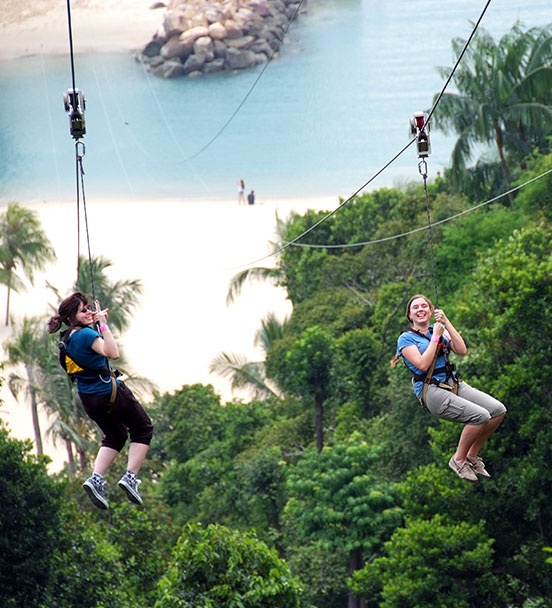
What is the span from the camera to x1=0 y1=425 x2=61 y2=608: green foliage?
22266mm

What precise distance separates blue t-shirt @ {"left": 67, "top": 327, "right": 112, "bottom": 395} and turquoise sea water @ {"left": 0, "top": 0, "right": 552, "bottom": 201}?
50249 millimetres

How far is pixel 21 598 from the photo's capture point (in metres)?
22.3

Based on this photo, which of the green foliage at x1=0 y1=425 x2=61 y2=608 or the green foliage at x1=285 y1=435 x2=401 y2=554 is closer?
the green foliage at x1=0 y1=425 x2=61 y2=608

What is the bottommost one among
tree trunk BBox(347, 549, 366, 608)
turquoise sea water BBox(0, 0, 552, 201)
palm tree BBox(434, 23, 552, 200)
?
tree trunk BBox(347, 549, 366, 608)

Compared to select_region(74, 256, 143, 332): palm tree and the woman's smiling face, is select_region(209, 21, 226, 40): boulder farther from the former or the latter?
the woman's smiling face

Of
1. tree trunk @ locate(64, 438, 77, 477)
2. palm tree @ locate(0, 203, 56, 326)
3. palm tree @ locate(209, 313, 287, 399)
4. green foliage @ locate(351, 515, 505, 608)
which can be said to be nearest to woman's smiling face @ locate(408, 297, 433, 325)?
green foliage @ locate(351, 515, 505, 608)

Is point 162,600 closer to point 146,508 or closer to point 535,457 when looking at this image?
point 535,457

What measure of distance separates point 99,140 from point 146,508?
132 feet

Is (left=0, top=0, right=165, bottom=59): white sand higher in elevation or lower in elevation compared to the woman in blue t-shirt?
higher

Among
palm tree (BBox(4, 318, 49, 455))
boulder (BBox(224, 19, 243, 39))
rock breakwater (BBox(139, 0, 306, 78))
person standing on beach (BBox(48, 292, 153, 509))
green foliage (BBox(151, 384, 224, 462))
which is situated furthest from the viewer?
boulder (BBox(224, 19, 243, 39))

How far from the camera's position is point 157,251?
6488 centimetres

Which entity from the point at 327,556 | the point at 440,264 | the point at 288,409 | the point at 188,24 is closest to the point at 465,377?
the point at 327,556

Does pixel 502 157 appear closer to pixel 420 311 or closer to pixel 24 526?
pixel 24 526

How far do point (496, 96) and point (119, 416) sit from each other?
34486 millimetres
